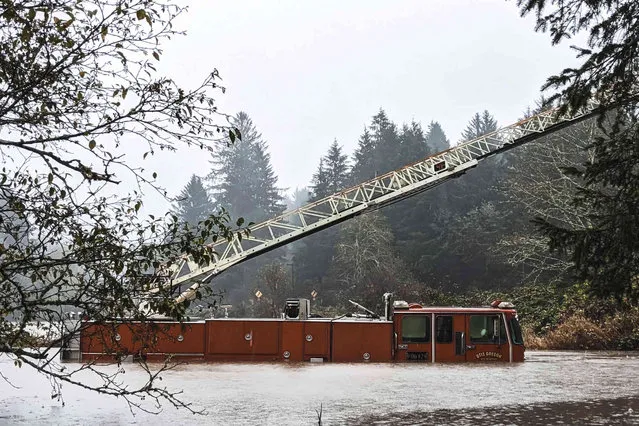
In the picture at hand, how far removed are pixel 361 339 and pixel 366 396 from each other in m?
7.99

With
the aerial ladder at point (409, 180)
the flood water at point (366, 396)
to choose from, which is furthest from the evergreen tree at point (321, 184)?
the flood water at point (366, 396)

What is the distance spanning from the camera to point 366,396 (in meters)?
13.8

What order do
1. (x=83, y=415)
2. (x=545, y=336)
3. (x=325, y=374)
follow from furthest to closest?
(x=545, y=336) < (x=325, y=374) < (x=83, y=415)

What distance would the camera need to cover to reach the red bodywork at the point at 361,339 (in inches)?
840

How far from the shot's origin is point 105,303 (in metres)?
7.09

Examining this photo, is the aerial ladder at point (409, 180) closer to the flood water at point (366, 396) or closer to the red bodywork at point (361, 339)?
the red bodywork at point (361, 339)

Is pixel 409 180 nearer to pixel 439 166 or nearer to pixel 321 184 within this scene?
pixel 439 166

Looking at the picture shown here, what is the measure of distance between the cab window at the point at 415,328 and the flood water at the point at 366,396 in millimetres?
1427

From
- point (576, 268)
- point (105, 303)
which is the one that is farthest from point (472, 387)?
point (105, 303)

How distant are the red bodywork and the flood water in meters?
1.19

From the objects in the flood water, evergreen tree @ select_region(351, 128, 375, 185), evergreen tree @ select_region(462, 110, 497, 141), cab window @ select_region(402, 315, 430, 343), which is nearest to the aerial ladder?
cab window @ select_region(402, 315, 430, 343)

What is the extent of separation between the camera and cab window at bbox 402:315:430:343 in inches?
846

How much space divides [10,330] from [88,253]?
0.98 metres

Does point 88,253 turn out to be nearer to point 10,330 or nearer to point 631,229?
point 10,330
